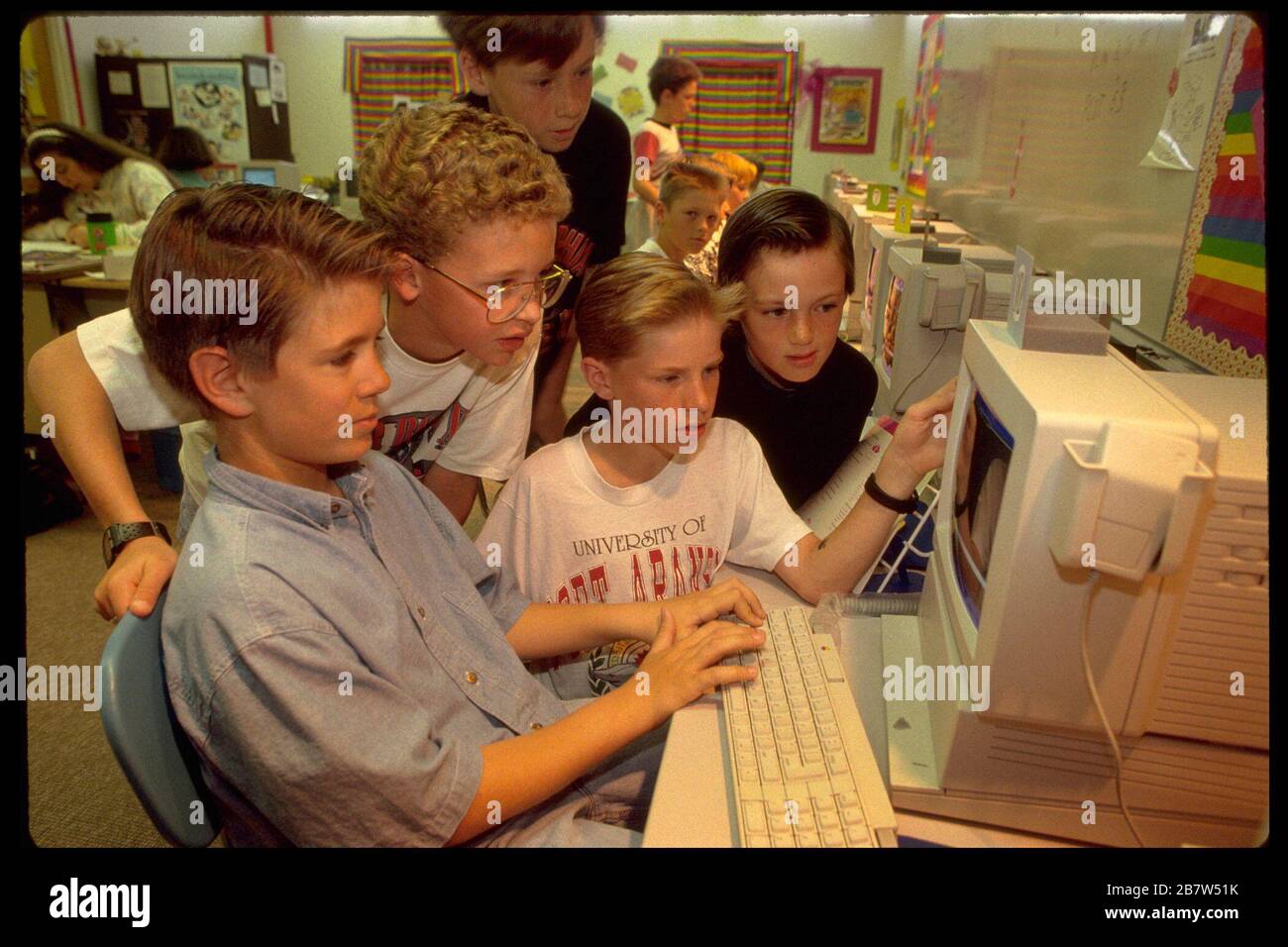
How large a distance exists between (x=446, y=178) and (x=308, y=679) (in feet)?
2.23

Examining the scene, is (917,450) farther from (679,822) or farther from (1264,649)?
(679,822)

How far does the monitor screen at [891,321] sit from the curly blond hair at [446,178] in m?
0.82

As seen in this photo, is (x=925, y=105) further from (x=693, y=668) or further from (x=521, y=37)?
(x=693, y=668)

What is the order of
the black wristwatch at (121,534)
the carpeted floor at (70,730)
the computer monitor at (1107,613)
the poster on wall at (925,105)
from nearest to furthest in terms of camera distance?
the computer monitor at (1107,613), the black wristwatch at (121,534), the carpeted floor at (70,730), the poster on wall at (925,105)

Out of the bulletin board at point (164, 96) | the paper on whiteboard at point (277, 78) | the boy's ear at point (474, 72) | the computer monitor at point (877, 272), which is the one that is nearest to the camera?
the boy's ear at point (474, 72)

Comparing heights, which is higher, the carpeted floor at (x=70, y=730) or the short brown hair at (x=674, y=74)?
the short brown hair at (x=674, y=74)

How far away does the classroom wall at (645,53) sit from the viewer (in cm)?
578

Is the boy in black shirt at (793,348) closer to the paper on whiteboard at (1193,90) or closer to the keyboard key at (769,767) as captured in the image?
the paper on whiteboard at (1193,90)

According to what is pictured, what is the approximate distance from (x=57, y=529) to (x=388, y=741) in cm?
294

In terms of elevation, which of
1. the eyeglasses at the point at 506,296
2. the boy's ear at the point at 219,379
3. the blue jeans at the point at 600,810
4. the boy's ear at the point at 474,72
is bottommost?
the blue jeans at the point at 600,810

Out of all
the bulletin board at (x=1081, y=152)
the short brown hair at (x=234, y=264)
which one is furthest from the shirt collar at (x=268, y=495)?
the bulletin board at (x=1081, y=152)

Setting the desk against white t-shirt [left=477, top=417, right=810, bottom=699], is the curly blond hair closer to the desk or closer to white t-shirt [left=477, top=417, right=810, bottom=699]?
white t-shirt [left=477, top=417, right=810, bottom=699]

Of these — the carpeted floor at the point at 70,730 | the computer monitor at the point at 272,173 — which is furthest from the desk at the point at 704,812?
the computer monitor at the point at 272,173

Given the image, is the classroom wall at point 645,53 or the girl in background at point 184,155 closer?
the girl in background at point 184,155
